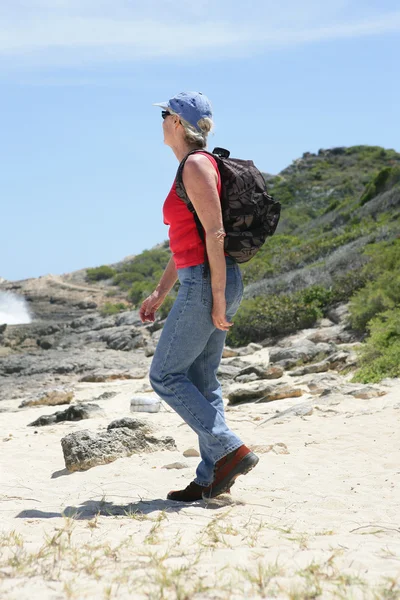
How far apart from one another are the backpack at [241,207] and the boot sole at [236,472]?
1.08 m

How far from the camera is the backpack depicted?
3.86m

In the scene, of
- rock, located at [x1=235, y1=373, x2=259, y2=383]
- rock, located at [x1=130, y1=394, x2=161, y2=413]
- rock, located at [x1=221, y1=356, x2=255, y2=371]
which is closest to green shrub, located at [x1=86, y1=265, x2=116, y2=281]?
rock, located at [x1=221, y1=356, x2=255, y2=371]

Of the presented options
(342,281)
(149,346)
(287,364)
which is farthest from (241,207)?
(149,346)

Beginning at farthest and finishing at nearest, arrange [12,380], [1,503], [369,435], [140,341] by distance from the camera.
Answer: [140,341] → [12,380] → [369,435] → [1,503]

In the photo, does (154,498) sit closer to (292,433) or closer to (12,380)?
(292,433)

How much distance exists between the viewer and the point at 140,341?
2127 cm

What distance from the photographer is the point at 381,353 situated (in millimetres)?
9555

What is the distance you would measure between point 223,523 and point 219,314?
1034mm

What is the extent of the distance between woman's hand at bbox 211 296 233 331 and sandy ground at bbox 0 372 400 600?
3.11ft

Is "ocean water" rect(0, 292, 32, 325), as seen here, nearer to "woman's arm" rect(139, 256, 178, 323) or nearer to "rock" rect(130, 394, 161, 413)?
"rock" rect(130, 394, 161, 413)

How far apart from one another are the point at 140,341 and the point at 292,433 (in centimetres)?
1521

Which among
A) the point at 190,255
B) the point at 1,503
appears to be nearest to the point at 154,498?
the point at 1,503

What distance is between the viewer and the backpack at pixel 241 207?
152 inches

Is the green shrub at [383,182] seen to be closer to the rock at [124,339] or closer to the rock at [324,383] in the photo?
the rock at [124,339]
